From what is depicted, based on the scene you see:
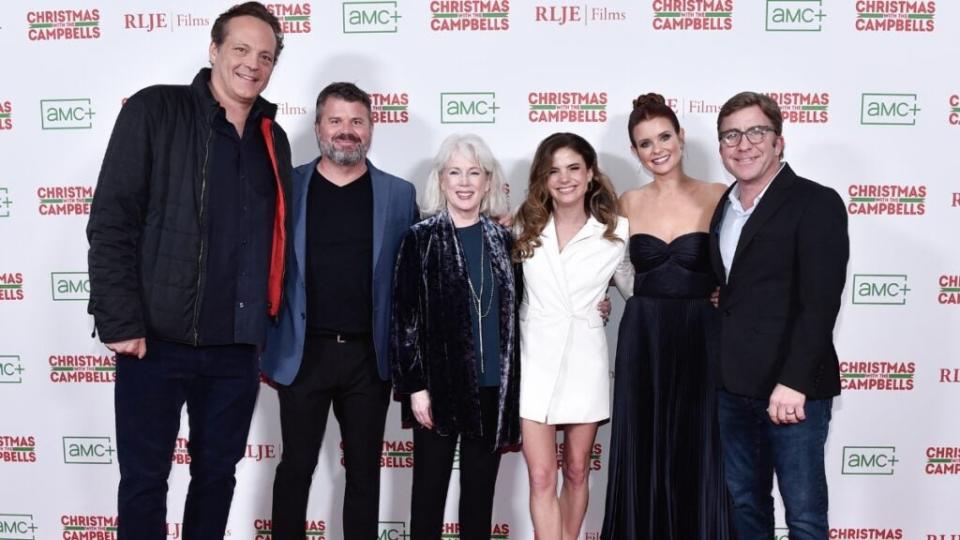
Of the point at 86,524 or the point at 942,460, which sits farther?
the point at 86,524

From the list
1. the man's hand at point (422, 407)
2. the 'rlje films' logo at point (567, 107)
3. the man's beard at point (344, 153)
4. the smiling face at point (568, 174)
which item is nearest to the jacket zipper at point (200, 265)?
the man's beard at point (344, 153)

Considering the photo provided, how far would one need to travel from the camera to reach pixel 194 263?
1924 millimetres

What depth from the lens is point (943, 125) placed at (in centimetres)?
284

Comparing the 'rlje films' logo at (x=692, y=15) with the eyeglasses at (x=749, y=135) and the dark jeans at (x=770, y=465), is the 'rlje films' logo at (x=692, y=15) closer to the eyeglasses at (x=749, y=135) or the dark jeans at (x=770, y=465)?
the eyeglasses at (x=749, y=135)

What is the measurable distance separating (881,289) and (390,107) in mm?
2283

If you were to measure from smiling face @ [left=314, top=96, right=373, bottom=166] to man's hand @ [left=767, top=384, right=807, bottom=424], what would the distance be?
4.90ft

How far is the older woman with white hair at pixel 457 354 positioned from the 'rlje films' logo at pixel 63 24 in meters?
1.91

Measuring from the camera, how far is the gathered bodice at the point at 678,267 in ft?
7.31

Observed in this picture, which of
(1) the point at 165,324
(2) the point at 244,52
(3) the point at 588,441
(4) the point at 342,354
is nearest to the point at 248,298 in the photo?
(1) the point at 165,324

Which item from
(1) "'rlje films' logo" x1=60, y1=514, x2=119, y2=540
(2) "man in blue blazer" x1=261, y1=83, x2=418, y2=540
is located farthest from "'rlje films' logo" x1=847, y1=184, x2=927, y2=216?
(1) "'rlje films' logo" x1=60, y1=514, x2=119, y2=540

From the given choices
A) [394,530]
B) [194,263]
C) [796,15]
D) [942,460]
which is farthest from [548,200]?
[942,460]

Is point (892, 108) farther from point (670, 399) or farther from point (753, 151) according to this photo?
point (670, 399)

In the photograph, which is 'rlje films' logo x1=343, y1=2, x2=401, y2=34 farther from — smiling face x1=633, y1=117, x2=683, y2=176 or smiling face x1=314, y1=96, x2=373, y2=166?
smiling face x1=633, y1=117, x2=683, y2=176

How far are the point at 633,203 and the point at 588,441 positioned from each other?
2.82ft
